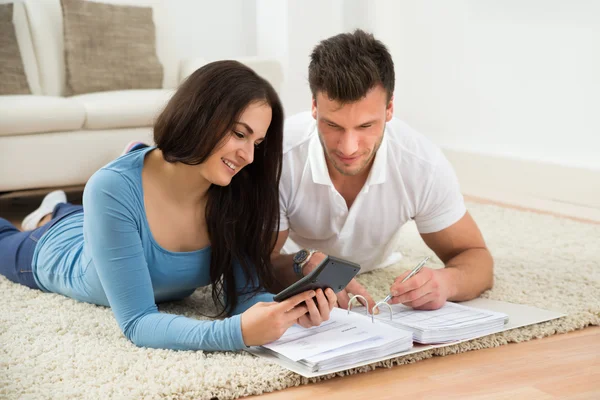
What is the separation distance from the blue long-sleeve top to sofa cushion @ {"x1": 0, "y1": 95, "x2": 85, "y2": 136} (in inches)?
62.7

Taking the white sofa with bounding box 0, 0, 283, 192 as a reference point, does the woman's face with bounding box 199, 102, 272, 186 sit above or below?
above

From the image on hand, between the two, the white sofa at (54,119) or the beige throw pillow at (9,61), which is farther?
the beige throw pillow at (9,61)

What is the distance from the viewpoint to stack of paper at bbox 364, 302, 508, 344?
5.61 feet

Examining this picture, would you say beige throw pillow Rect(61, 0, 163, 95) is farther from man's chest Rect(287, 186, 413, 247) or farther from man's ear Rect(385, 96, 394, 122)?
man's ear Rect(385, 96, 394, 122)

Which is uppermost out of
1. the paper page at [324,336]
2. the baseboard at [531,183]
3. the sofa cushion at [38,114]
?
the sofa cushion at [38,114]

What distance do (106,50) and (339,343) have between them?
2.86 metres

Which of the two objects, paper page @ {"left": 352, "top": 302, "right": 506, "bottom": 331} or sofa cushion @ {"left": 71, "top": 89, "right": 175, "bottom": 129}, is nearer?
paper page @ {"left": 352, "top": 302, "right": 506, "bottom": 331}

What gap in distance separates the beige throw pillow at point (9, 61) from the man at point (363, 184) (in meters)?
2.04

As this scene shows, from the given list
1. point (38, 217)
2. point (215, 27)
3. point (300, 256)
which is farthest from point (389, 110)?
point (215, 27)

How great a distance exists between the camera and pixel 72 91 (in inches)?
156

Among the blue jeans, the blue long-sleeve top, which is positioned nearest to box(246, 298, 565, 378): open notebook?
the blue long-sleeve top

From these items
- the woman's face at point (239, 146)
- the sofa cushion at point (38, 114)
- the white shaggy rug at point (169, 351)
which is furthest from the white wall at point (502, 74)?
the woman's face at point (239, 146)

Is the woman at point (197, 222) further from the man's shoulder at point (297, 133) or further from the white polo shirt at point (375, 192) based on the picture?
the man's shoulder at point (297, 133)

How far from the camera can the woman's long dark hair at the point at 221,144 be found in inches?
66.2
